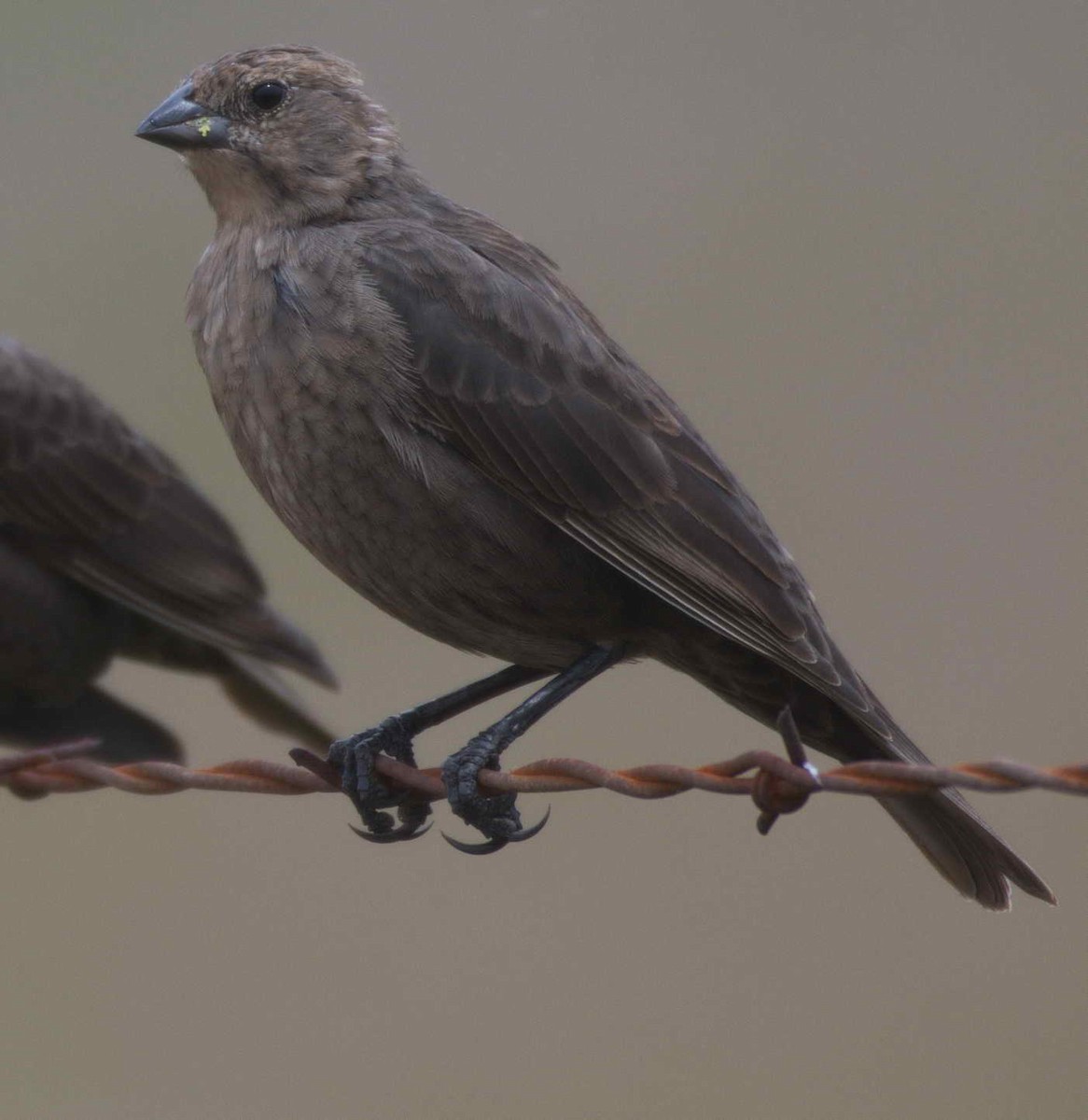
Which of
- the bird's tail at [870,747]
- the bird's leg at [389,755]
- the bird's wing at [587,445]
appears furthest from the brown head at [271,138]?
the bird's tail at [870,747]

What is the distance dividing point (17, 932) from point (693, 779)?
526 cm

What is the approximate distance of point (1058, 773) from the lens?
304 cm

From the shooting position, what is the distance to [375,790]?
423cm

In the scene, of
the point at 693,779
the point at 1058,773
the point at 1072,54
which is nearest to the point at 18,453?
the point at 693,779

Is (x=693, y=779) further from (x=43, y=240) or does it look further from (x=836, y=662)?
(x=43, y=240)

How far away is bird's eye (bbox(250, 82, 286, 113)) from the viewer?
A: 477 centimetres

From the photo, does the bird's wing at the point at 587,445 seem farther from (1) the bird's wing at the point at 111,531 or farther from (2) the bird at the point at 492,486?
(1) the bird's wing at the point at 111,531

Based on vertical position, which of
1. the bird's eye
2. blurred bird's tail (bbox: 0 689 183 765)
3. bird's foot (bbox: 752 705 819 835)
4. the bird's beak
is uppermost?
the bird's eye

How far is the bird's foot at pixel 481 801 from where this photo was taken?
13.4ft

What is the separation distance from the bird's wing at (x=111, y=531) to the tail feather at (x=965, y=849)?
225 cm

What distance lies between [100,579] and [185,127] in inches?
66.7

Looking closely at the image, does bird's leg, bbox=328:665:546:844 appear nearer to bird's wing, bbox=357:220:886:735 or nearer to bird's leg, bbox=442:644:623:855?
bird's leg, bbox=442:644:623:855

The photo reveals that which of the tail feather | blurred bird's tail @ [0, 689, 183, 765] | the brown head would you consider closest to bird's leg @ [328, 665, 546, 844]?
the tail feather

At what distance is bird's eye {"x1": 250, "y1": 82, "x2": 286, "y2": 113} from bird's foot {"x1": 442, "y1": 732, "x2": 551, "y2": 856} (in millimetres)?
1594
